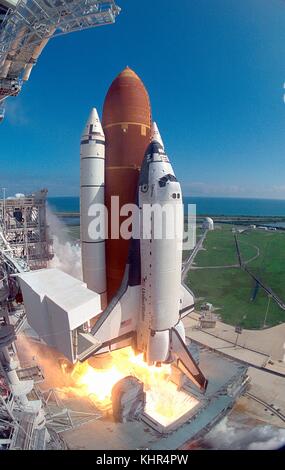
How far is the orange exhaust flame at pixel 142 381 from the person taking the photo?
49.8 feet

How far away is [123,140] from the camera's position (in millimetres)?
16469

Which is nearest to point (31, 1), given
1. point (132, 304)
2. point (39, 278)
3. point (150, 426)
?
point (39, 278)

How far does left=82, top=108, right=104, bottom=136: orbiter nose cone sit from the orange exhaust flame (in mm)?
12227

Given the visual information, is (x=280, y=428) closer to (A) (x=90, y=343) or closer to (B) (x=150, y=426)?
(B) (x=150, y=426)

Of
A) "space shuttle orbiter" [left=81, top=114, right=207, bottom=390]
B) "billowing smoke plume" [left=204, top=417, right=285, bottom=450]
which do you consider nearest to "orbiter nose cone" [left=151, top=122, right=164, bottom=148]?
"space shuttle orbiter" [left=81, top=114, right=207, bottom=390]

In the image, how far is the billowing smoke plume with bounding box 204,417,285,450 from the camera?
13195 mm

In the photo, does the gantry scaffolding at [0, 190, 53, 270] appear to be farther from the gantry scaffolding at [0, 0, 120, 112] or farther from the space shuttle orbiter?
the gantry scaffolding at [0, 0, 120, 112]

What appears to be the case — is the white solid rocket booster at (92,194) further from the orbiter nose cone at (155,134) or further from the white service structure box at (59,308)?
the white service structure box at (59,308)

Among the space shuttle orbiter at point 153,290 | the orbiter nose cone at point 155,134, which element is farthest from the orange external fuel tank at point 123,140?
the space shuttle orbiter at point 153,290

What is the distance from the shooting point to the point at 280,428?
14484 millimetres

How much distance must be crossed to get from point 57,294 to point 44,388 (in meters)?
9.61

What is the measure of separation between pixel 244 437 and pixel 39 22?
61.8 feet
